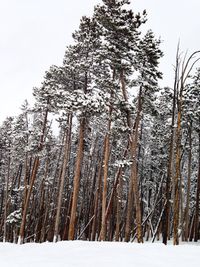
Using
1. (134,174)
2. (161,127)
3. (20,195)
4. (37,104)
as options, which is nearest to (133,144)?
(134,174)

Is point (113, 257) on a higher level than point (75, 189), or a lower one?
lower

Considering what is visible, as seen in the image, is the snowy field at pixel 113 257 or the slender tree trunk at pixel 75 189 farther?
the slender tree trunk at pixel 75 189

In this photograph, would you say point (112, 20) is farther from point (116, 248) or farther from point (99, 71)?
point (116, 248)

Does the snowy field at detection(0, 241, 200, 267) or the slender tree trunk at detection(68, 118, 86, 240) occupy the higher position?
the slender tree trunk at detection(68, 118, 86, 240)

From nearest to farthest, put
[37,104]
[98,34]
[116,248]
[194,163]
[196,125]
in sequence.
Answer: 1. [116,248]
2. [98,34]
3. [37,104]
4. [196,125]
5. [194,163]

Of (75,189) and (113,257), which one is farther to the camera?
(75,189)

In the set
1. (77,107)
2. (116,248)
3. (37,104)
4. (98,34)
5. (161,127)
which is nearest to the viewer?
(116,248)

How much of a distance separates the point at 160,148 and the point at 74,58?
52.4 feet

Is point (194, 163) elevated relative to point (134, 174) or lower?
elevated

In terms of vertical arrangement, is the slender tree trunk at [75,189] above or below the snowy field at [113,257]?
above

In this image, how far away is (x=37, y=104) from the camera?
24031 millimetres

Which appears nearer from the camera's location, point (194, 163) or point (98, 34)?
point (98, 34)

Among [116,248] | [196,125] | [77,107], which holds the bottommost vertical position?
[116,248]

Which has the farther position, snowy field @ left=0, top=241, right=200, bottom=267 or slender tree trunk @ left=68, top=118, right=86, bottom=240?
slender tree trunk @ left=68, top=118, right=86, bottom=240
